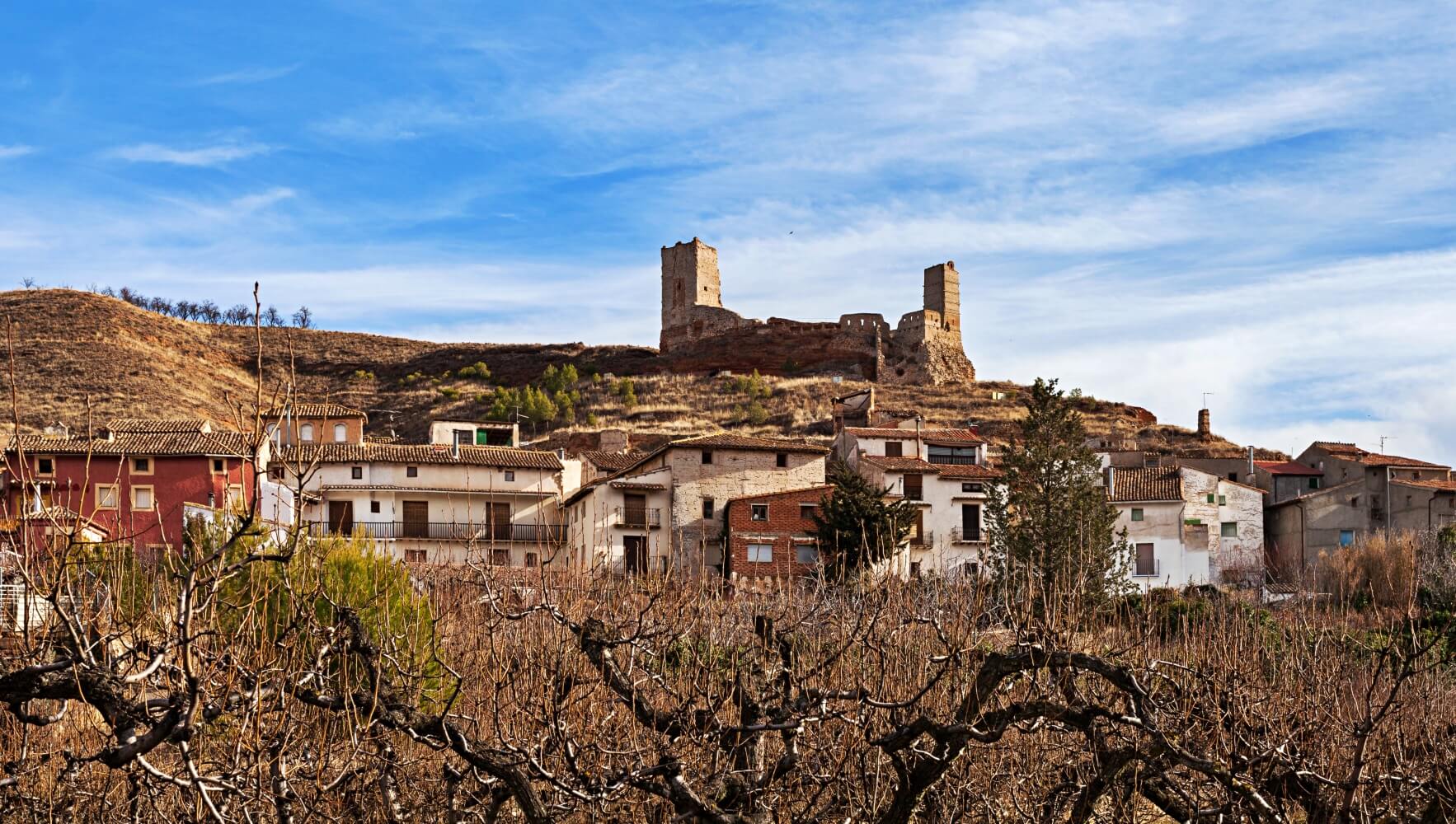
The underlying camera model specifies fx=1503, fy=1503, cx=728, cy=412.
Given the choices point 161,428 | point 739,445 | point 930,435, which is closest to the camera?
point 739,445

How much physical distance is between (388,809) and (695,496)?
109 ft

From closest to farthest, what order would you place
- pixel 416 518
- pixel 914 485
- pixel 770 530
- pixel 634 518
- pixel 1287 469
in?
1. pixel 770 530
2. pixel 634 518
3. pixel 416 518
4. pixel 914 485
5. pixel 1287 469

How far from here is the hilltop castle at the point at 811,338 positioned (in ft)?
310

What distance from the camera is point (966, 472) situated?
43.8 m

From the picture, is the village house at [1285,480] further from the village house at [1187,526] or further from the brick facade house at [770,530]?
the brick facade house at [770,530]

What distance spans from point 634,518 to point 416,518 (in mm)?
6500

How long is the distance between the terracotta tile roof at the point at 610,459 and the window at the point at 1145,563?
1559 cm

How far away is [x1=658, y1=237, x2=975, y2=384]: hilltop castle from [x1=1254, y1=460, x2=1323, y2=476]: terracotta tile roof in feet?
127

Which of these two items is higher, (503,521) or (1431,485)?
(1431,485)

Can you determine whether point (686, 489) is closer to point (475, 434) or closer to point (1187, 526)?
point (1187, 526)

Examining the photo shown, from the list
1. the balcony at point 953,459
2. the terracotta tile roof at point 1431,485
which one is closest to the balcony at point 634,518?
the balcony at point 953,459

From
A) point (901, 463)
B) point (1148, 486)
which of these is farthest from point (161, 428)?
point (1148, 486)

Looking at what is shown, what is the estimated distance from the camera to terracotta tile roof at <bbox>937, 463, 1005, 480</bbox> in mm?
43375

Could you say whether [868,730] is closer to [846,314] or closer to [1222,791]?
[1222,791]
